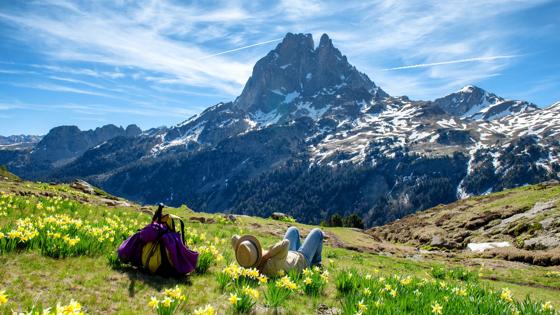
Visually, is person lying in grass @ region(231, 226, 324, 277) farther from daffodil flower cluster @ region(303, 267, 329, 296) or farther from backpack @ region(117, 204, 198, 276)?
backpack @ region(117, 204, 198, 276)

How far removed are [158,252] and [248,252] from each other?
6.66ft

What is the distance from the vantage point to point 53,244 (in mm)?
9125

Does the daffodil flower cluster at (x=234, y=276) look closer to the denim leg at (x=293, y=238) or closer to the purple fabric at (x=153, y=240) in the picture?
the purple fabric at (x=153, y=240)

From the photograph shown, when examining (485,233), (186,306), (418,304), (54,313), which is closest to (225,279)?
(186,306)

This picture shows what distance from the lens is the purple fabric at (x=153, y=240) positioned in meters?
9.12

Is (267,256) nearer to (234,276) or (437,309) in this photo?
(234,276)

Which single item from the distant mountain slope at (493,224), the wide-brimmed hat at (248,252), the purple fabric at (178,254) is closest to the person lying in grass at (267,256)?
the wide-brimmed hat at (248,252)

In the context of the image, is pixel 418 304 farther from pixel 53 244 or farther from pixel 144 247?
pixel 53 244

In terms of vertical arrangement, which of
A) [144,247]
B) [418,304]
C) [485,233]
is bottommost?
[485,233]

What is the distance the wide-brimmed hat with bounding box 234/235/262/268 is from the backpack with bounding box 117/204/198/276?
1.10 metres

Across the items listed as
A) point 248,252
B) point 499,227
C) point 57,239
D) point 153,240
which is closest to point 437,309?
point 248,252

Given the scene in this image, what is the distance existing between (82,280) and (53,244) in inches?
68.9

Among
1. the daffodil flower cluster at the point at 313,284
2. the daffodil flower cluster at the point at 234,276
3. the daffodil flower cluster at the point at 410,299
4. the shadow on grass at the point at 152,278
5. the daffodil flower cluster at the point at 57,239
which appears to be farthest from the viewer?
the daffodil flower cluster at the point at 57,239

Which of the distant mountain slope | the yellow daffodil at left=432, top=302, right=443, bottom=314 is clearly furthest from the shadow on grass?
the distant mountain slope
